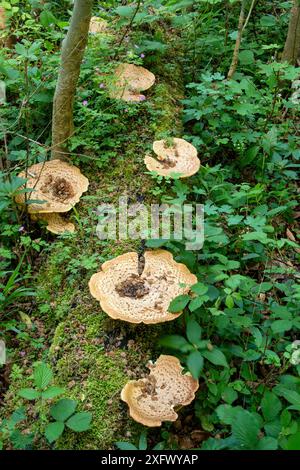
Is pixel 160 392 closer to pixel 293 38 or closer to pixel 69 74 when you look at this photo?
pixel 69 74

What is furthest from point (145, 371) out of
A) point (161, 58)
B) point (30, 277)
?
point (161, 58)

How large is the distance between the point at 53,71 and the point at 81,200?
152cm

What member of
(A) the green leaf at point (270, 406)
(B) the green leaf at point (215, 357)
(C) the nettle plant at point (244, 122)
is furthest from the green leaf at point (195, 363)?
→ (C) the nettle plant at point (244, 122)

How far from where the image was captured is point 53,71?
5121mm

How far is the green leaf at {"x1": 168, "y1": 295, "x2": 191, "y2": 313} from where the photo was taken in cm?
339

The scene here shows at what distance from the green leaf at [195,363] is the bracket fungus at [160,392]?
0.44 m

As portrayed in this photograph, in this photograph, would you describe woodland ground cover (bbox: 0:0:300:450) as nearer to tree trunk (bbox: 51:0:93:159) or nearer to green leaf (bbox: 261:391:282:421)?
Answer: green leaf (bbox: 261:391:282:421)

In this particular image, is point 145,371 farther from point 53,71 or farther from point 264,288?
point 53,71

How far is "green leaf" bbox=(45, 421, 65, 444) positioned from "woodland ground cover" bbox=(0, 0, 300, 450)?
0.01 meters

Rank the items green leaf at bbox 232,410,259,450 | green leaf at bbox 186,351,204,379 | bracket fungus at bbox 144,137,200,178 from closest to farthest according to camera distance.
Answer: green leaf at bbox 232,410,259,450, green leaf at bbox 186,351,204,379, bracket fungus at bbox 144,137,200,178

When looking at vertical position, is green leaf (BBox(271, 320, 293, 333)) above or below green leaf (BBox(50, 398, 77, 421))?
above

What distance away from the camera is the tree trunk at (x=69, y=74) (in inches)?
172

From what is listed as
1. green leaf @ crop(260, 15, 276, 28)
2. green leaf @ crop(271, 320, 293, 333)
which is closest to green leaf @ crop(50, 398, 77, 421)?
green leaf @ crop(271, 320, 293, 333)

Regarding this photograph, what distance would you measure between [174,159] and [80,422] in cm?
274
